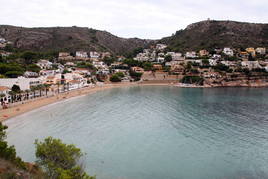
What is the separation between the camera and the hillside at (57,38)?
4887 inches

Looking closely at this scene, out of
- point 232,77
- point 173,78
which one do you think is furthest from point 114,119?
point 232,77

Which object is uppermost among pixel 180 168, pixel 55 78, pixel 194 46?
pixel 194 46

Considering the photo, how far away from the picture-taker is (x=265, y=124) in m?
32.0

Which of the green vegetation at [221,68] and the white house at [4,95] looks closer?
the white house at [4,95]

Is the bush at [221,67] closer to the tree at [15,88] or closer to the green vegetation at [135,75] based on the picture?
the green vegetation at [135,75]

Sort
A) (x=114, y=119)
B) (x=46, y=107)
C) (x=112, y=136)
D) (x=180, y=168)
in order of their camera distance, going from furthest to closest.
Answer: (x=46, y=107)
(x=114, y=119)
(x=112, y=136)
(x=180, y=168)

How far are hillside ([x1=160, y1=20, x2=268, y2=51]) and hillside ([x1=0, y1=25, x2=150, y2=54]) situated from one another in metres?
48.5

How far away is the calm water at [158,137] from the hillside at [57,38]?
90.8m

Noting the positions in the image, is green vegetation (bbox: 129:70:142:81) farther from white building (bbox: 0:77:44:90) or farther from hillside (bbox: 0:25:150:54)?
hillside (bbox: 0:25:150:54)

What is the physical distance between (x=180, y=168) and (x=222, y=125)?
1508cm

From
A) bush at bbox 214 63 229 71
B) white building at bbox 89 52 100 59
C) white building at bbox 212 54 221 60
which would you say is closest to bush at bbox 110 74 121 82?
bush at bbox 214 63 229 71

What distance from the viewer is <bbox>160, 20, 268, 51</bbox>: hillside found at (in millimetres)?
115688

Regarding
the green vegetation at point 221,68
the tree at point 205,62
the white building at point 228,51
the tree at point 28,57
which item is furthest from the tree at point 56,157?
the white building at point 228,51

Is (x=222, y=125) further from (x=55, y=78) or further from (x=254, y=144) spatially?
(x=55, y=78)
